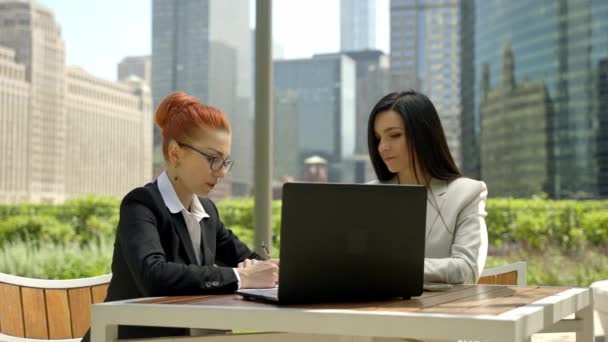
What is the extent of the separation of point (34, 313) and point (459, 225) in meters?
1.30

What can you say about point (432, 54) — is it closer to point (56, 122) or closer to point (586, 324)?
point (56, 122)

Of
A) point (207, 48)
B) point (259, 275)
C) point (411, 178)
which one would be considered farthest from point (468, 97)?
point (259, 275)

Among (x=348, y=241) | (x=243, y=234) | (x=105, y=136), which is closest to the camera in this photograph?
(x=348, y=241)

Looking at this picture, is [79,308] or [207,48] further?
[207,48]

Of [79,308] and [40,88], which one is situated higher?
[40,88]

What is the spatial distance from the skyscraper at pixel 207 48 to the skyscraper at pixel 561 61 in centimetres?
265

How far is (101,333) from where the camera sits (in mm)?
1520

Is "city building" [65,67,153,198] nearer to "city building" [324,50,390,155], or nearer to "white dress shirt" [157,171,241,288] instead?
"city building" [324,50,390,155]

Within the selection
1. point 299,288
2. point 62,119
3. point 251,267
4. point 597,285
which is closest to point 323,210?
point 299,288

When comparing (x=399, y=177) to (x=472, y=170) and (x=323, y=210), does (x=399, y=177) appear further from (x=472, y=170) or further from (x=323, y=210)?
(x=472, y=170)

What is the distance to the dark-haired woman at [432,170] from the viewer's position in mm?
2275

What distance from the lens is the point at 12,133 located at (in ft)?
30.7

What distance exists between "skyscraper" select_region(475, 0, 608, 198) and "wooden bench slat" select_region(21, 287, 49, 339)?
23.2 ft

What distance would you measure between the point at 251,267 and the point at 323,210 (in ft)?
1.39
